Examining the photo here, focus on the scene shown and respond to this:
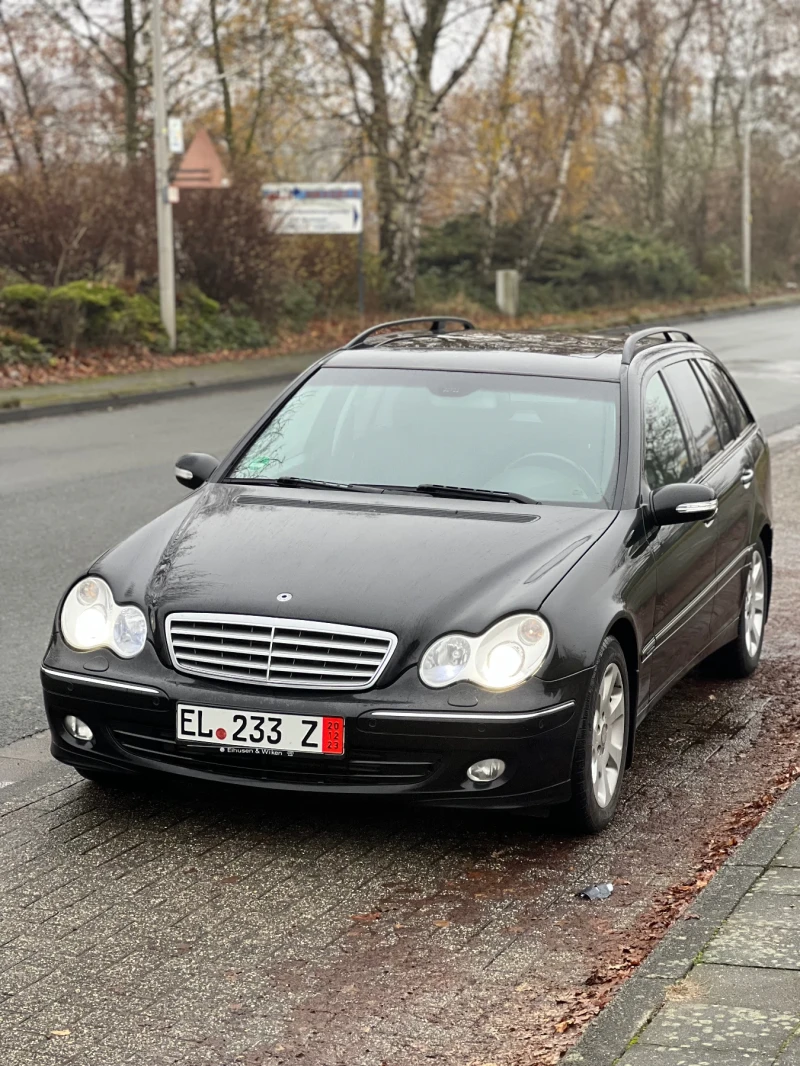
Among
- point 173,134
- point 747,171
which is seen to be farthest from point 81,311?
point 747,171

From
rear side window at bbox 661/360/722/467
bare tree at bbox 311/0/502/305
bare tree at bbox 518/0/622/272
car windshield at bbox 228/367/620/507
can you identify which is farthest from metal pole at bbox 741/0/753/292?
car windshield at bbox 228/367/620/507

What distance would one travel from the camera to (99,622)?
4.99 metres

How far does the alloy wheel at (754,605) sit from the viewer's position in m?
6.99

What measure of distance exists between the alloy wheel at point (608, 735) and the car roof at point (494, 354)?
4.79 feet

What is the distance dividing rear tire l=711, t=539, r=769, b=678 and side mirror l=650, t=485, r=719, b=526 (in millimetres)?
1379

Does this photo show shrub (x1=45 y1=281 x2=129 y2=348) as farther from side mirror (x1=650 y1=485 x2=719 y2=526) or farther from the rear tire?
side mirror (x1=650 y1=485 x2=719 y2=526)

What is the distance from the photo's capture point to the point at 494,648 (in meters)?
4.65

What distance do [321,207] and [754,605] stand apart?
23980 mm

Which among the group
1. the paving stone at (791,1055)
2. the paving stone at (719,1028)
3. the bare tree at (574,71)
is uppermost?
the bare tree at (574,71)

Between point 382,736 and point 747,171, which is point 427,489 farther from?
point 747,171

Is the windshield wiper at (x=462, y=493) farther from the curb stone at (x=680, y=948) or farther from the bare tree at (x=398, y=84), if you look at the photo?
the bare tree at (x=398, y=84)

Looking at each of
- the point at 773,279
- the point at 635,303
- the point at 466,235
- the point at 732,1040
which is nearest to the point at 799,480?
the point at 732,1040

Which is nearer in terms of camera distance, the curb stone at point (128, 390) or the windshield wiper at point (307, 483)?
the windshield wiper at point (307, 483)

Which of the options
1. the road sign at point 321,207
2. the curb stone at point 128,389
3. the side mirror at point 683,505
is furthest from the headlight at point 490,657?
the road sign at point 321,207
